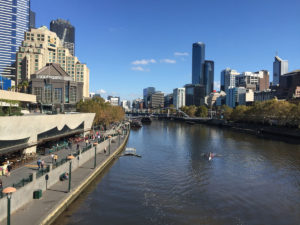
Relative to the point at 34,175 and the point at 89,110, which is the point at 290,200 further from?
the point at 89,110

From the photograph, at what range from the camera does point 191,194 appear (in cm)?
2814

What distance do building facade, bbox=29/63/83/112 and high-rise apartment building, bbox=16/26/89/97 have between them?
20.8 meters

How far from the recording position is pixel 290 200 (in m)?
27.2

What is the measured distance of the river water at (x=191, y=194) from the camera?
22219mm

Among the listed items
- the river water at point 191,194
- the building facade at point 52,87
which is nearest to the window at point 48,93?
the building facade at point 52,87

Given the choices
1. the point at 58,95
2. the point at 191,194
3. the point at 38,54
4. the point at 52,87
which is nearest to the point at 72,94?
the point at 58,95

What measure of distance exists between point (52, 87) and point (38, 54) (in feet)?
96.2

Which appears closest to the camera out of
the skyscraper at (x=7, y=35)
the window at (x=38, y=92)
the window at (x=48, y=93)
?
the window at (x=38, y=92)

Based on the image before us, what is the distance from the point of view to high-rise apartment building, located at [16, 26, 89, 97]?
12250 cm

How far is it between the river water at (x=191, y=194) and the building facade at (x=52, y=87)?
234 feet

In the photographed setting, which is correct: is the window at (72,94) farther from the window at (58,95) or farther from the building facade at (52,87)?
the window at (58,95)

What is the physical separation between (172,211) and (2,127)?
21135mm

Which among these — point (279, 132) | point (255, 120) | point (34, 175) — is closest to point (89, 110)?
point (34, 175)

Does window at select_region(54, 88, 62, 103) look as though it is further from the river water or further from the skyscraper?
the skyscraper
